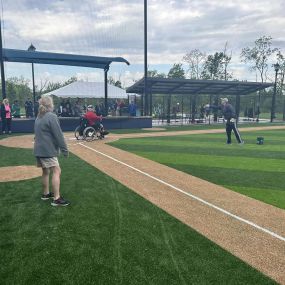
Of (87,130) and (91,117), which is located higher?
(91,117)

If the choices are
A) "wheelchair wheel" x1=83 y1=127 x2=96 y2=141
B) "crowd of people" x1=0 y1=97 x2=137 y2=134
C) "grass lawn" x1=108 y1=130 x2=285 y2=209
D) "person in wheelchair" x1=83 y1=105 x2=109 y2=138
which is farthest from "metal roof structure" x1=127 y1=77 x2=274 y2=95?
"grass lawn" x1=108 y1=130 x2=285 y2=209

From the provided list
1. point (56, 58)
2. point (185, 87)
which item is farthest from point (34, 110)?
point (185, 87)

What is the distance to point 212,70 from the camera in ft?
175

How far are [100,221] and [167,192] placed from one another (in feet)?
6.82

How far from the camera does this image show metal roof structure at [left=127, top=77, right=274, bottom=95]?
2391cm

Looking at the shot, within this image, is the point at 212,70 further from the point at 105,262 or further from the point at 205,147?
the point at 105,262

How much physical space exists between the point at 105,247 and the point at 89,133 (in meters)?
11.5

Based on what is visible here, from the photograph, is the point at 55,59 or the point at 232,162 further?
the point at 55,59

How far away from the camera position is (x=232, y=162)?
33.5ft

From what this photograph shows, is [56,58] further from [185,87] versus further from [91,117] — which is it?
[185,87]

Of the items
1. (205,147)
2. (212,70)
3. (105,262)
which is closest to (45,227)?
(105,262)

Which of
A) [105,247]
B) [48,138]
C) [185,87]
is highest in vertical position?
[185,87]

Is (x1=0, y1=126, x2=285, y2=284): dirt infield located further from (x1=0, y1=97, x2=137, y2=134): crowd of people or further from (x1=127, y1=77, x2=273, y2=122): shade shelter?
(x1=127, y1=77, x2=273, y2=122): shade shelter

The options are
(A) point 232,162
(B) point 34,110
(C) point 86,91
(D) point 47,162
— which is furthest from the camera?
(C) point 86,91
